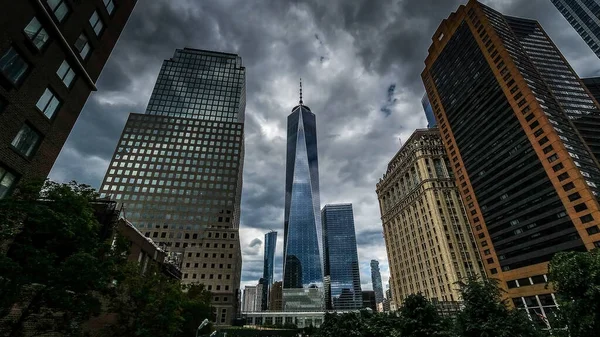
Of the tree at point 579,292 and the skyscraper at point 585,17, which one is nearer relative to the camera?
the tree at point 579,292

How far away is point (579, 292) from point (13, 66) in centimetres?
4674

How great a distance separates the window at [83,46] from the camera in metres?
23.2

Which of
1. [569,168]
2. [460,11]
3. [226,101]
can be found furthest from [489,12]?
[226,101]

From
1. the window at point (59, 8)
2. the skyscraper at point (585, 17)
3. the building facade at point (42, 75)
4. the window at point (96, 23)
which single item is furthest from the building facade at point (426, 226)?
the skyscraper at point (585, 17)

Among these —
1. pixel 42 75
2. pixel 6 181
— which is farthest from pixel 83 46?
pixel 6 181

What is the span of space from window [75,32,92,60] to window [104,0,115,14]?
4427mm

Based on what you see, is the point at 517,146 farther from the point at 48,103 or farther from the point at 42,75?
the point at 42,75

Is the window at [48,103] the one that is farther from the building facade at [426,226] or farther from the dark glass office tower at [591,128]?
the dark glass office tower at [591,128]

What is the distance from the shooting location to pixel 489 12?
111 meters

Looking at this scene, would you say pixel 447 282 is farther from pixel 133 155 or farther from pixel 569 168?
pixel 133 155

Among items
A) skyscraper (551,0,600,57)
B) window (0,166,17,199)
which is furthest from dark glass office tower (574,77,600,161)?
window (0,166,17,199)

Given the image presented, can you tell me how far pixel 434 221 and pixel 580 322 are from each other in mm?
91859

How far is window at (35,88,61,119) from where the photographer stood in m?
20.1

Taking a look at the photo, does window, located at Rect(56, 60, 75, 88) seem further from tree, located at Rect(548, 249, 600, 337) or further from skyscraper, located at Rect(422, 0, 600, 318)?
skyscraper, located at Rect(422, 0, 600, 318)
